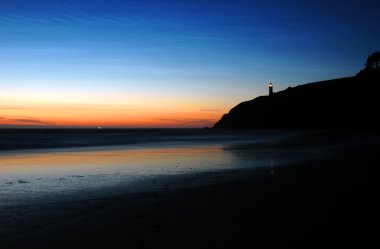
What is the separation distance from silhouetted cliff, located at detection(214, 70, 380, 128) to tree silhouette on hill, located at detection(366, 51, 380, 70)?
2.86 meters

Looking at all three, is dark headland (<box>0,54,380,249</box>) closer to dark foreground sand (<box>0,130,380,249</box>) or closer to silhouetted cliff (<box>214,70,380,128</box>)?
dark foreground sand (<box>0,130,380,249</box>)

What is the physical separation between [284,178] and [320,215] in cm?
502

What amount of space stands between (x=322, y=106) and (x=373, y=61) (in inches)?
687

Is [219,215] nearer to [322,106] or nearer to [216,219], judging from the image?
[216,219]

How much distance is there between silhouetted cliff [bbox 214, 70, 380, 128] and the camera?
8300 cm

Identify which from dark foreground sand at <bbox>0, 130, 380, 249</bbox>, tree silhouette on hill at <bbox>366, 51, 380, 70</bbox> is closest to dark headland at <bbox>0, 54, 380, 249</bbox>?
dark foreground sand at <bbox>0, 130, 380, 249</bbox>

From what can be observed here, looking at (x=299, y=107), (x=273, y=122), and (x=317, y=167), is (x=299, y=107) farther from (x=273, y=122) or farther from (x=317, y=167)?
(x=317, y=167)

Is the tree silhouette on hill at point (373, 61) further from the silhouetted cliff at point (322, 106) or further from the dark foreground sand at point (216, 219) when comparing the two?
the dark foreground sand at point (216, 219)

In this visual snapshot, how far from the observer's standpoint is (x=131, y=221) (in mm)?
6934

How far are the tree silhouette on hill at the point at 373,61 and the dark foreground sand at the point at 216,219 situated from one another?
9927cm

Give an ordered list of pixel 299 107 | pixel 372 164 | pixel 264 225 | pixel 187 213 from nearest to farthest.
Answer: pixel 264 225, pixel 187 213, pixel 372 164, pixel 299 107

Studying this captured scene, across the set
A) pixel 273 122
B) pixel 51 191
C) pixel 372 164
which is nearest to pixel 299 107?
pixel 273 122

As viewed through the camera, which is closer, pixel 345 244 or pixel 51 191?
pixel 345 244

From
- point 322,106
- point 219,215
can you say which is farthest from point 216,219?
point 322,106
